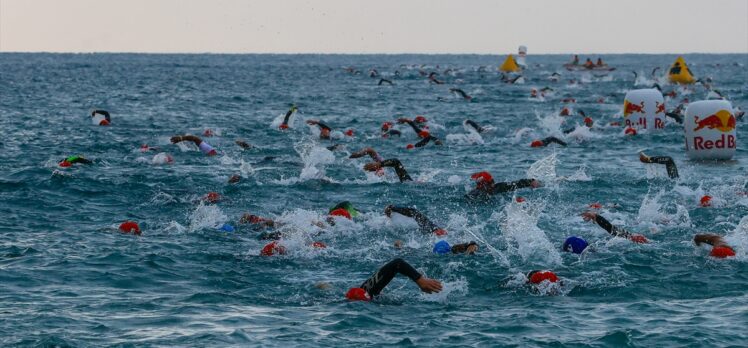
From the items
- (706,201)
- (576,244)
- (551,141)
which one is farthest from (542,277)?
(551,141)

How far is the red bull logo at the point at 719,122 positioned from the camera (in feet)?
91.4

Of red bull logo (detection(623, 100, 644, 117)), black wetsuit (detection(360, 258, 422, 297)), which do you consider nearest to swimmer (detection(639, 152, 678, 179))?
red bull logo (detection(623, 100, 644, 117))

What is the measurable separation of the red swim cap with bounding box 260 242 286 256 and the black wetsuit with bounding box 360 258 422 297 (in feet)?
9.97

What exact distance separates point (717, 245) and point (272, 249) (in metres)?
6.84

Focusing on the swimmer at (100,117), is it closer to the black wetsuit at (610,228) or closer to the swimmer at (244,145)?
the swimmer at (244,145)

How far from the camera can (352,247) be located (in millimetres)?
17016

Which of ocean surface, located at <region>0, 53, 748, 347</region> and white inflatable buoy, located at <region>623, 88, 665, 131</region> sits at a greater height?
white inflatable buoy, located at <region>623, 88, 665, 131</region>

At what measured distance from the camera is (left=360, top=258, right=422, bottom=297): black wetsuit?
1245 centimetres

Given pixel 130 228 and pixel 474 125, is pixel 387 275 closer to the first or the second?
pixel 130 228

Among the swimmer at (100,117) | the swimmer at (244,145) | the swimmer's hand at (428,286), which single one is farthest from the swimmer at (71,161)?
the swimmer's hand at (428,286)

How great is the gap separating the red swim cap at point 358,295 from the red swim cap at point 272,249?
3.17 meters

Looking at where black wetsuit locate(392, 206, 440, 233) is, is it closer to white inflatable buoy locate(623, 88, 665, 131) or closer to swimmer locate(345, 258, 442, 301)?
swimmer locate(345, 258, 442, 301)

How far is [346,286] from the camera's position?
14203 millimetres

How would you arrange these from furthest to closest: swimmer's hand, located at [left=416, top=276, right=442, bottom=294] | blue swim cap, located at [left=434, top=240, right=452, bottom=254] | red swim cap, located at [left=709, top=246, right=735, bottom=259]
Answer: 1. blue swim cap, located at [left=434, top=240, right=452, bottom=254]
2. red swim cap, located at [left=709, top=246, right=735, bottom=259]
3. swimmer's hand, located at [left=416, top=276, right=442, bottom=294]
